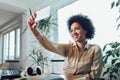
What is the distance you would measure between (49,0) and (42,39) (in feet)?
5.47

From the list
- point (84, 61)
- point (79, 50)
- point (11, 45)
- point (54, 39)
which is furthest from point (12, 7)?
point (84, 61)

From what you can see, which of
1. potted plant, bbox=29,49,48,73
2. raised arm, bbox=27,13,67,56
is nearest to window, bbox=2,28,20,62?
potted plant, bbox=29,49,48,73

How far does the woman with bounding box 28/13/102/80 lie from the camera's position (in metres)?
1.50

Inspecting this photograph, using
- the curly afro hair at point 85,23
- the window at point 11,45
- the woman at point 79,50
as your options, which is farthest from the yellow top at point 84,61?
the window at point 11,45

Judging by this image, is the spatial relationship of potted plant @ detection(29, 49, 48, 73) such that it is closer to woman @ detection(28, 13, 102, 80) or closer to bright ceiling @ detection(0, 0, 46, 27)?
bright ceiling @ detection(0, 0, 46, 27)

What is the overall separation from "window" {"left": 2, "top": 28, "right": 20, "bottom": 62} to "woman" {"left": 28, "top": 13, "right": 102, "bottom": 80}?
1958 millimetres

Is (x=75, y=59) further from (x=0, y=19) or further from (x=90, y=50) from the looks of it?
(x=0, y=19)

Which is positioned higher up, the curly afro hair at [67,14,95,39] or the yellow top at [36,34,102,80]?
the curly afro hair at [67,14,95,39]

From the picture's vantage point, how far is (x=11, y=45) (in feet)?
11.3

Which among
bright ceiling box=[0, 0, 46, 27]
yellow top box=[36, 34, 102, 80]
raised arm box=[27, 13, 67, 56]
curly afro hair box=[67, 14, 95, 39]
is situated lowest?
yellow top box=[36, 34, 102, 80]

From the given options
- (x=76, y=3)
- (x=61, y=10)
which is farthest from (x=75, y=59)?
(x=61, y=10)

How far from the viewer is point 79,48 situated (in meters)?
1.64

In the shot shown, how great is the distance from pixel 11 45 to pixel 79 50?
216 cm

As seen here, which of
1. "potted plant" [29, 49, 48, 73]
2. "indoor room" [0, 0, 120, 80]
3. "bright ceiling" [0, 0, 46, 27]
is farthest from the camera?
"bright ceiling" [0, 0, 46, 27]
